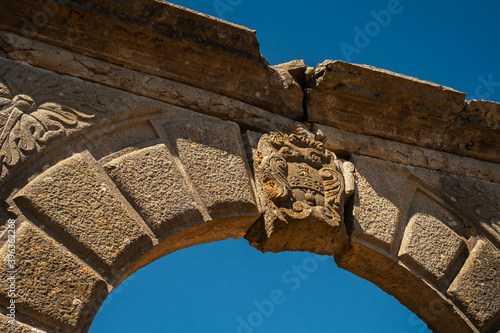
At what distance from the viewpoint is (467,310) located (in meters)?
3.69

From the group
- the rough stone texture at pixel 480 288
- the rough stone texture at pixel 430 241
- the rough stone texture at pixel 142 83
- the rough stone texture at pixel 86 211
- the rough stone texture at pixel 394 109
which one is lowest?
the rough stone texture at pixel 480 288

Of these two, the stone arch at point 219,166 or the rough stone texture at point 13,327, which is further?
the stone arch at point 219,166

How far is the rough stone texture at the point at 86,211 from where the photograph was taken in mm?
2775

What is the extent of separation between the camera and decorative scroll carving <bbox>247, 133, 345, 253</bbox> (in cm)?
339

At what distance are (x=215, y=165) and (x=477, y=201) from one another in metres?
1.75

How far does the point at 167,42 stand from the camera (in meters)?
3.48

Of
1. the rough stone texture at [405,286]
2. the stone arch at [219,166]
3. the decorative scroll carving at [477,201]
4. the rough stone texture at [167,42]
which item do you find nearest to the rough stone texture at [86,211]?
the stone arch at [219,166]

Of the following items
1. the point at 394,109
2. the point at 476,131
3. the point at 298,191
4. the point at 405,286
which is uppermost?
the point at 394,109

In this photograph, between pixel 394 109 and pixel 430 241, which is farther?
pixel 394 109

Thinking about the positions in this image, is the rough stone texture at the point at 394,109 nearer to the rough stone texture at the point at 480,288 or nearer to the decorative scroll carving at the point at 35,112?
the rough stone texture at the point at 480,288

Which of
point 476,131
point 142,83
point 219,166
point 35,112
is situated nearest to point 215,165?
point 219,166

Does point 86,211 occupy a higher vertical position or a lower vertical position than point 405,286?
higher

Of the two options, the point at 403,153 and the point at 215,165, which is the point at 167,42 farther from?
the point at 403,153

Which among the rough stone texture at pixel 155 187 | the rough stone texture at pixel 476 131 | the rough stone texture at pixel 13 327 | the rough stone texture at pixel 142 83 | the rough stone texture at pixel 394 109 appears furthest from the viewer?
the rough stone texture at pixel 476 131
